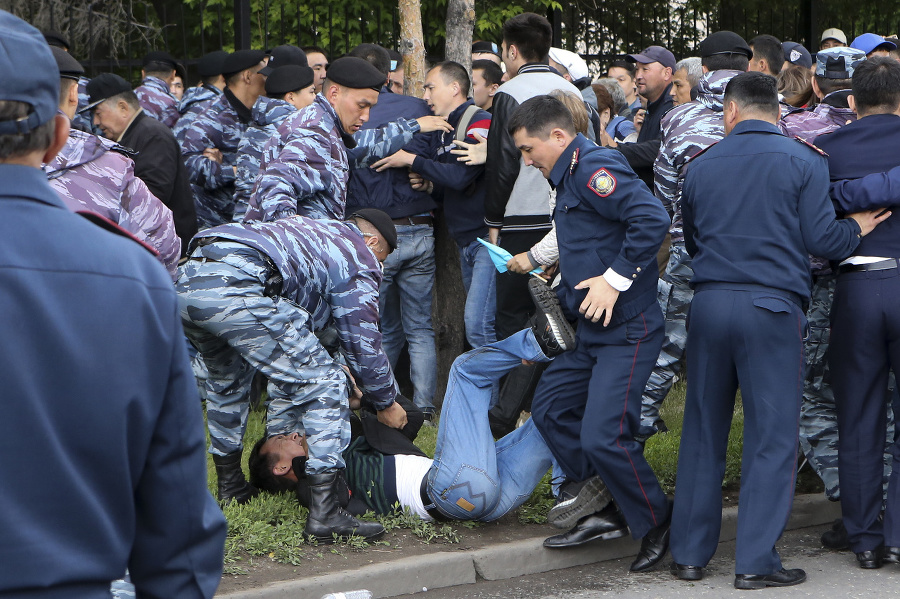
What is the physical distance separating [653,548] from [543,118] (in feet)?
6.31

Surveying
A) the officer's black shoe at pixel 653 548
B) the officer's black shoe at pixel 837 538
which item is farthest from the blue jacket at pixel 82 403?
the officer's black shoe at pixel 837 538

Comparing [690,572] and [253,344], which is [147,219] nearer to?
[253,344]

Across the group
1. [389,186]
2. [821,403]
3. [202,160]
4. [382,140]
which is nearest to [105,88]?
[202,160]

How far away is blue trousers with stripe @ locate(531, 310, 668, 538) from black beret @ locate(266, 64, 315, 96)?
2.47m

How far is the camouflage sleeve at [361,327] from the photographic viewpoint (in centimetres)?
A: 460

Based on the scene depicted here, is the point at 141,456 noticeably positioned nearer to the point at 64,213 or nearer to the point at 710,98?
the point at 64,213

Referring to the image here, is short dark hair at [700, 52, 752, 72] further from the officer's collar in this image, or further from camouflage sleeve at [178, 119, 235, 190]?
camouflage sleeve at [178, 119, 235, 190]

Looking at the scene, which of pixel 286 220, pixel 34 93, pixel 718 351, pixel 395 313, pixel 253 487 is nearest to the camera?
pixel 34 93

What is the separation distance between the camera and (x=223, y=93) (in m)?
7.07

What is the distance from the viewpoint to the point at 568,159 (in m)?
4.63

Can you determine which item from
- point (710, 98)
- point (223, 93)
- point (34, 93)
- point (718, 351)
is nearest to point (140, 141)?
point (223, 93)

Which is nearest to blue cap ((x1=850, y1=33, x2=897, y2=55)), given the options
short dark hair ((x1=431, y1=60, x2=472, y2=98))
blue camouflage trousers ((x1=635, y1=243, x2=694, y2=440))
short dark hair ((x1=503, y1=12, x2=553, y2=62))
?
short dark hair ((x1=503, y1=12, x2=553, y2=62))

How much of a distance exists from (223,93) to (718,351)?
13.3 ft

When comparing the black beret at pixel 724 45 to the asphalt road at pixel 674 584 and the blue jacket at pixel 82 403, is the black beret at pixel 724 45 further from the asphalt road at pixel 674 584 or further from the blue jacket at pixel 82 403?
the blue jacket at pixel 82 403
